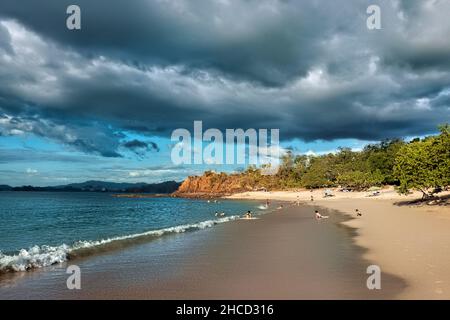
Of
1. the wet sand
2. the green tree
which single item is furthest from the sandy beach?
the green tree

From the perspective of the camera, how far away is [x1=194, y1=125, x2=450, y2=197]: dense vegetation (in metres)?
47.4

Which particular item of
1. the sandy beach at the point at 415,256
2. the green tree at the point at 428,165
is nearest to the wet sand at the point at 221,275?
the sandy beach at the point at 415,256

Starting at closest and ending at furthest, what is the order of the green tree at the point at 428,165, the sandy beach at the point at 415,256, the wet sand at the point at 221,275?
the sandy beach at the point at 415,256 < the wet sand at the point at 221,275 < the green tree at the point at 428,165

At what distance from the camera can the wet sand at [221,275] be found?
11281mm

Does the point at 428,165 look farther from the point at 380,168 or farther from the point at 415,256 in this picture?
the point at 380,168

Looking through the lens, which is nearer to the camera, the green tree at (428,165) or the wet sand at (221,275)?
the wet sand at (221,275)

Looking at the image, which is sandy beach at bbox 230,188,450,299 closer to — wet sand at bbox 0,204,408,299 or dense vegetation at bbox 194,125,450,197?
wet sand at bbox 0,204,408,299

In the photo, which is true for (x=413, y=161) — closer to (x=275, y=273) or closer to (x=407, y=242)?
(x=407, y=242)

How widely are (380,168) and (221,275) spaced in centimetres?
11175

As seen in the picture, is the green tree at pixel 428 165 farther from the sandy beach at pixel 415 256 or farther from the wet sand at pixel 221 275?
the wet sand at pixel 221 275

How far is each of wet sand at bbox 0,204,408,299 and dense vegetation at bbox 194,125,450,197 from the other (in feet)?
111

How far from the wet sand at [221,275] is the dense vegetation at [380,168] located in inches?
1326

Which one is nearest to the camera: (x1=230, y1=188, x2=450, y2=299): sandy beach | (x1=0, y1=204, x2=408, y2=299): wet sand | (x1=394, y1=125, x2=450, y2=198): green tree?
(x1=230, y1=188, x2=450, y2=299): sandy beach
